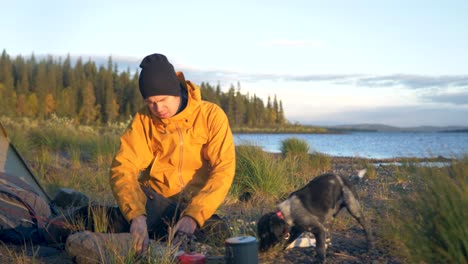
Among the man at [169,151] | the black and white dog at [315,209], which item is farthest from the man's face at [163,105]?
the black and white dog at [315,209]

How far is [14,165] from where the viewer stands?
6.50 metres

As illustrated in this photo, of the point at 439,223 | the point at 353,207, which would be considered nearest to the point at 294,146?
the point at 353,207

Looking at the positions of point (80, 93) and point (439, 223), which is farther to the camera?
point (80, 93)

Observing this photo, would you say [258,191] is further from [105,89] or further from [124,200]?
[105,89]

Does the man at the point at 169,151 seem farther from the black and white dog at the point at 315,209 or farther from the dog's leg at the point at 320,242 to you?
the dog's leg at the point at 320,242

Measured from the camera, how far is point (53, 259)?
4145 millimetres

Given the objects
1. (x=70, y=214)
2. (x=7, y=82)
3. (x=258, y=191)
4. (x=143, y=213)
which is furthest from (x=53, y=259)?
(x=7, y=82)

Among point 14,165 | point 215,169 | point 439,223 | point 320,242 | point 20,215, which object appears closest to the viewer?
point 439,223

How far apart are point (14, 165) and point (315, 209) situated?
4.18 meters

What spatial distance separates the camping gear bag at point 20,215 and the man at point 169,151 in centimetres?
107

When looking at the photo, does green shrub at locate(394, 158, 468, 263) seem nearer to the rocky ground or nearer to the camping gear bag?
the rocky ground

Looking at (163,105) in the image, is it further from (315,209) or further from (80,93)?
(80,93)

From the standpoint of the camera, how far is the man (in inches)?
159

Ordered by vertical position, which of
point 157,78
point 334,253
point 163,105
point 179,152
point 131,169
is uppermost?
point 157,78
